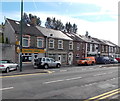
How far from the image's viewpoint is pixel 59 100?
21.8 feet

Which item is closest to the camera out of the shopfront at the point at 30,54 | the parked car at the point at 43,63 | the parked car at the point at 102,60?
the parked car at the point at 43,63

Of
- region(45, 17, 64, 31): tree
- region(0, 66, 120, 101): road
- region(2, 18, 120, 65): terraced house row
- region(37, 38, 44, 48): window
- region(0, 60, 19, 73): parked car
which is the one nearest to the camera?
region(0, 66, 120, 101): road

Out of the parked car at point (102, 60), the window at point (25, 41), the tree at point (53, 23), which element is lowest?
the parked car at point (102, 60)

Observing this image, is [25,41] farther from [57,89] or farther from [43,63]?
[57,89]

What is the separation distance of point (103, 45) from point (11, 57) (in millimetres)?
30712

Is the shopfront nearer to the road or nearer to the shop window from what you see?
the shop window

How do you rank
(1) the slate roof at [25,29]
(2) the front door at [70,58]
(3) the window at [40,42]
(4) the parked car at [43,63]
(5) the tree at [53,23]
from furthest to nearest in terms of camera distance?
(5) the tree at [53,23] < (2) the front door at [70,58] < (3) the window at [40,42] < (1) the slate roof at [25,29] < (4) the parked car at [43,63]

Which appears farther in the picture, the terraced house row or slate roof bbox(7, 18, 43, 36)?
slate roof bbox(7, 18, 43, 36)

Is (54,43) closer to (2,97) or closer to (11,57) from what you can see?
(11,57)

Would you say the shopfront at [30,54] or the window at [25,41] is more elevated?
the window at [25,41]

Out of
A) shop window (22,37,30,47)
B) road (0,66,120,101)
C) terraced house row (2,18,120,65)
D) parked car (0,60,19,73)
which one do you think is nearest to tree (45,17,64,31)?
terraced house row (2,18,120,65)

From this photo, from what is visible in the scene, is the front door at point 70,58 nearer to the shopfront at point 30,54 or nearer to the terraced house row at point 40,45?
the terraced house row at point 40,45

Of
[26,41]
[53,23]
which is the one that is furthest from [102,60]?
[53,23]

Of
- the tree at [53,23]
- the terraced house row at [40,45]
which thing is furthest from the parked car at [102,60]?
the tree at [53,23]
